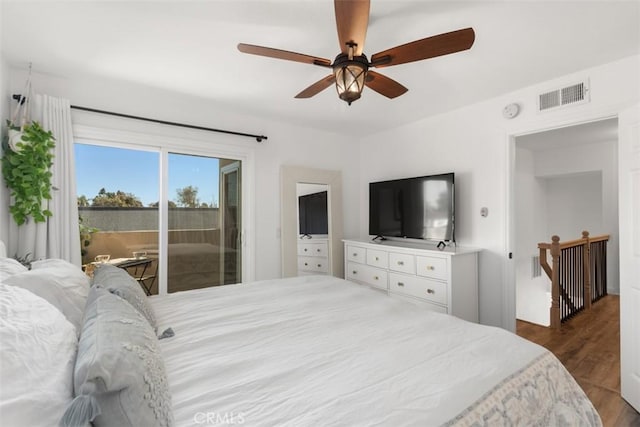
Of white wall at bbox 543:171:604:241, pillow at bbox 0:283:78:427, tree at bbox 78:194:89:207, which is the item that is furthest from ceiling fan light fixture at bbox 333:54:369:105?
white wall at bbox 543:171:604:241

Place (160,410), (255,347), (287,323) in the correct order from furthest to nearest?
(287,323) → (255,347) → (160,410)

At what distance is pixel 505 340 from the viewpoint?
4.54ft

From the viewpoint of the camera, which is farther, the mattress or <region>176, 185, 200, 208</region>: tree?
<region>176, 185, 200, 208</region>: tree

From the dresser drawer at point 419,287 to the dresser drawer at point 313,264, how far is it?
1062 mm

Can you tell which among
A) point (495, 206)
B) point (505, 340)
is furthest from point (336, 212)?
point (505, 340)

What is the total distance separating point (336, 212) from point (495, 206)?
201 centimetres

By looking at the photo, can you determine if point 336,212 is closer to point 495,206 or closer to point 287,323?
point 495,206

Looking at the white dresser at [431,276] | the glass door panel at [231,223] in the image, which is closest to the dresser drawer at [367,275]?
A: the white dresser at [431,276]

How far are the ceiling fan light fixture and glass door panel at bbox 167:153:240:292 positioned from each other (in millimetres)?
2232

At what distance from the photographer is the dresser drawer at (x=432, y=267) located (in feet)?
9.77

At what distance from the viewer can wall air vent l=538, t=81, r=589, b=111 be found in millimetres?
2461

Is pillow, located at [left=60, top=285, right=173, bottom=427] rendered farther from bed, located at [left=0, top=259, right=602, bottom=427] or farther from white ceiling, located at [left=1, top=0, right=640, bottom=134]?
white ceiling, located at [left=1, top=0, right=640, bottom=134]

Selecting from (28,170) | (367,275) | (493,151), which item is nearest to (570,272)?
(493,151)

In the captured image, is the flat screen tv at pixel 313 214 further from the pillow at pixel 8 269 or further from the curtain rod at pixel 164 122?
the pillow at pixel 8 269
